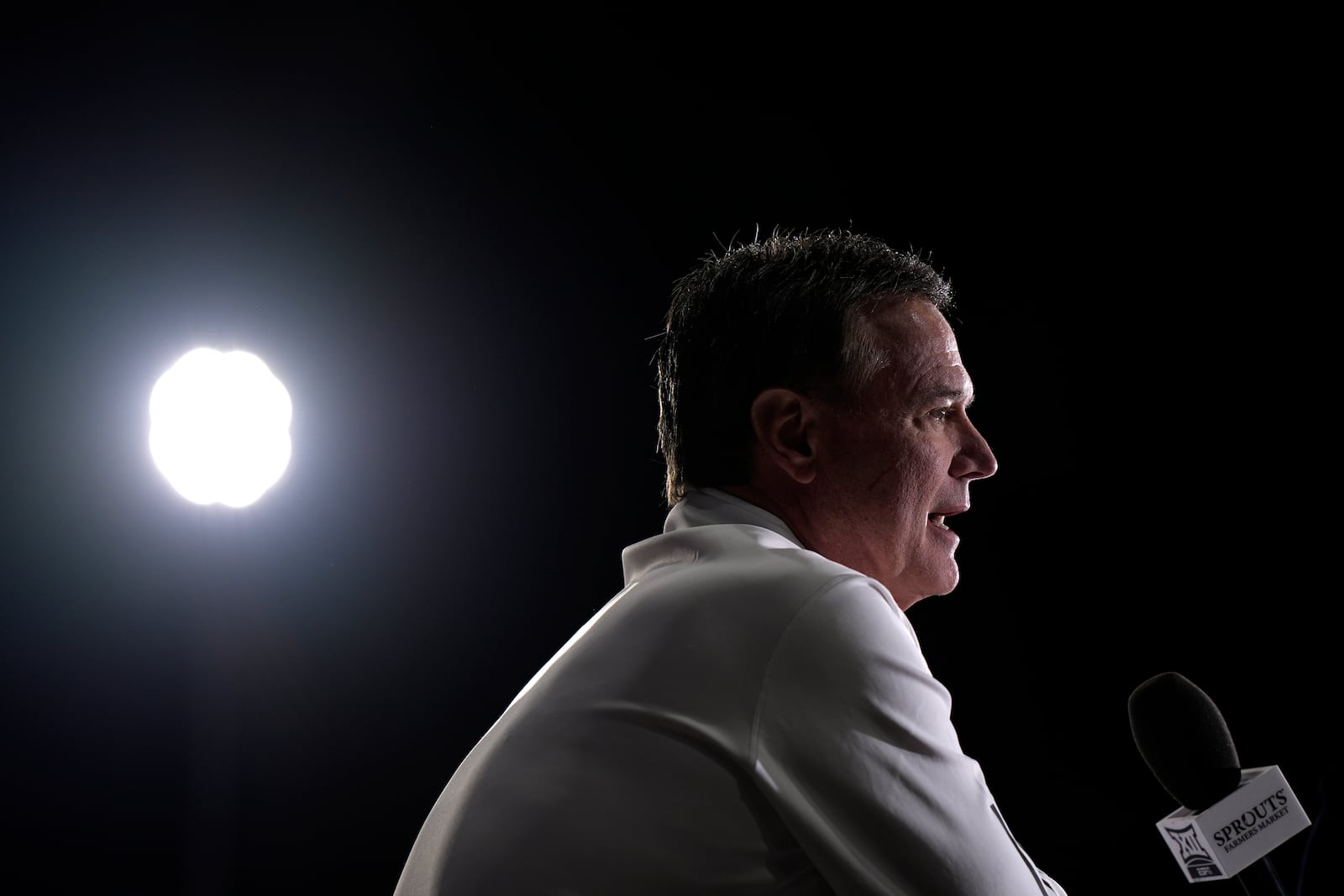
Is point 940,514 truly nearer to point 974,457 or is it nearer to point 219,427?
point 974,457

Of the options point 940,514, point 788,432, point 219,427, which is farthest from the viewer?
point 219,427

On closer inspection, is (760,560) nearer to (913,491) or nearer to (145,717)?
(913,491)

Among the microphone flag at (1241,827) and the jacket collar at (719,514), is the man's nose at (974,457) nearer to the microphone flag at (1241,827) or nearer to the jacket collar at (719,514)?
the jacket collar at (719,514)

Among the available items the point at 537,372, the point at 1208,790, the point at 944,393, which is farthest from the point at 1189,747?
the point at 537,372

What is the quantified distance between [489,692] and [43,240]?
53.3 inches

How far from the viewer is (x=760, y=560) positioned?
884 mm

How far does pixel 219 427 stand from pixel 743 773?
1500mm

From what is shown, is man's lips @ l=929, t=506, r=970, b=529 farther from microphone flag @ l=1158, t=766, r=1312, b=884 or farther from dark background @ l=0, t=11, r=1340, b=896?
dark background @ l=0, t=11, r=1340, b=896

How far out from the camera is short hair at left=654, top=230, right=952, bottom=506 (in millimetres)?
1278

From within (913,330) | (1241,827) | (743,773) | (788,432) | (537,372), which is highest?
(537,372)

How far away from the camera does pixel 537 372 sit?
2.40m

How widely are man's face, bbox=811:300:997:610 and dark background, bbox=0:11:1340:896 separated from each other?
109 cm

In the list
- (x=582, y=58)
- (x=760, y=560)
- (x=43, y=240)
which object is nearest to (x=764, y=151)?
(x=582, y=58)

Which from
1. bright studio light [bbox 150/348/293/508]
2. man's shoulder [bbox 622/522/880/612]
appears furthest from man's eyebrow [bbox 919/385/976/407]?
bright studio light [bbox 150/348/293/508]
